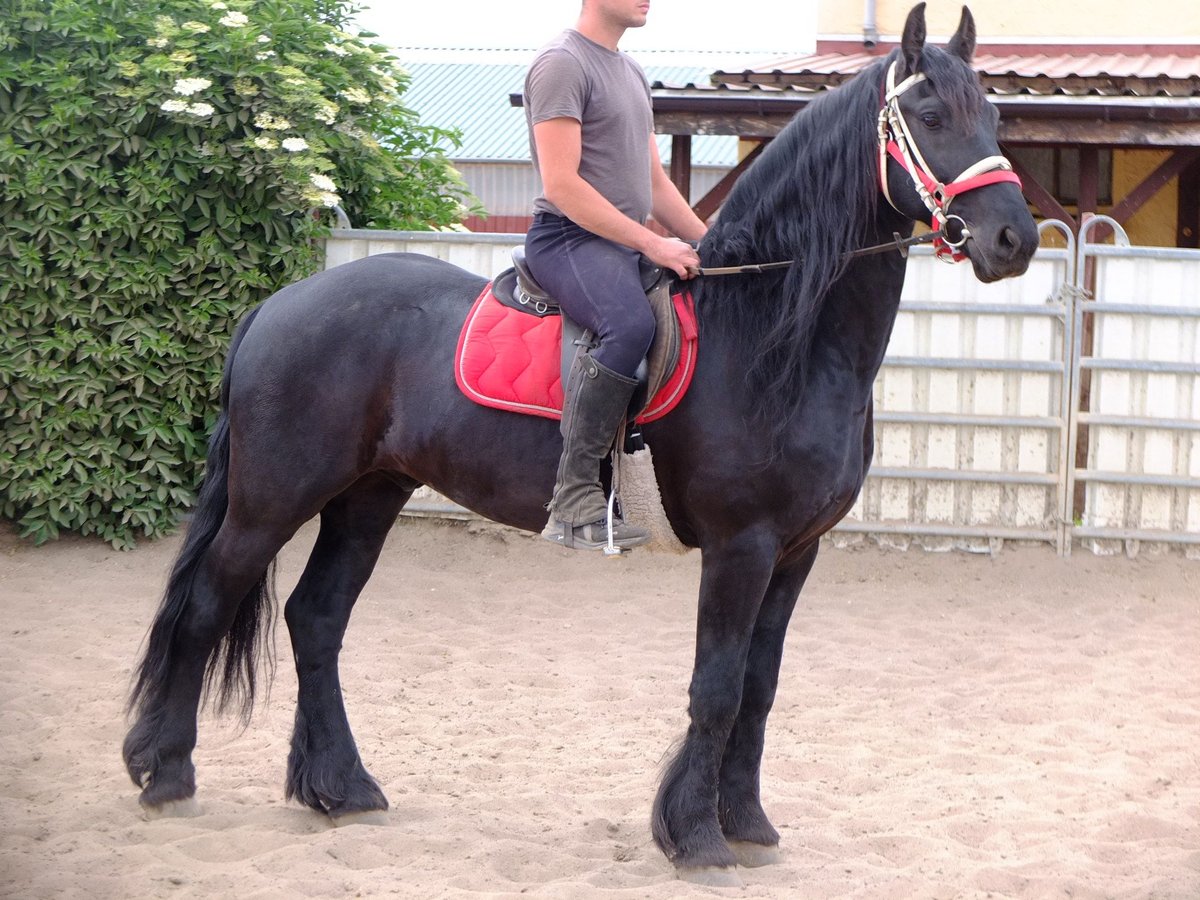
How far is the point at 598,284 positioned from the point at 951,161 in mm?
988

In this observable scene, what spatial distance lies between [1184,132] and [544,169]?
7.12m

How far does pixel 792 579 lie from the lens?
12.2 ft

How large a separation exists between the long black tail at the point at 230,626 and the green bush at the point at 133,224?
3.43m

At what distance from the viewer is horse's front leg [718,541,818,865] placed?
371 cm

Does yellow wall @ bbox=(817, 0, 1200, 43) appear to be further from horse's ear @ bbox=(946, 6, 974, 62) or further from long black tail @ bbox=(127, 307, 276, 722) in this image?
long black tail @ bbox=(127, 307, 276, 722)

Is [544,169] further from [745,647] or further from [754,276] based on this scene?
[745,647]

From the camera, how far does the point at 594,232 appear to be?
3488mm

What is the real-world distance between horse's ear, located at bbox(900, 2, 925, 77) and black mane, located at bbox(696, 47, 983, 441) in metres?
0.03

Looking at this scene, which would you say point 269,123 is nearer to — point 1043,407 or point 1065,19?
point 1043,407

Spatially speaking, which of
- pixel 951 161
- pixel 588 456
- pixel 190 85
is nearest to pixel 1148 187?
pixel 190 85

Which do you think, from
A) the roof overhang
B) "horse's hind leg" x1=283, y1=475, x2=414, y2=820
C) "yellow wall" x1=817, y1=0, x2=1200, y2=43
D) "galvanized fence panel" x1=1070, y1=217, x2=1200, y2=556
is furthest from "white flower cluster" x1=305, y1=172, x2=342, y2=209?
"yellow wall" x1=817, y1=0, x2=1200, y2=43

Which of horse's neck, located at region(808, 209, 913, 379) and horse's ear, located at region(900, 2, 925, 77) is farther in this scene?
horse's neck, located at region(808, 209, 913, 379)

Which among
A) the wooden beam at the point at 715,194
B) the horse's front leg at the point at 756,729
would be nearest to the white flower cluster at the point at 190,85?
the wooden beam at the point at 715,194

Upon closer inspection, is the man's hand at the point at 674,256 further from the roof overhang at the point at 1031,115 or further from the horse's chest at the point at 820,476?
the roof overhang at the point at 1031,115
